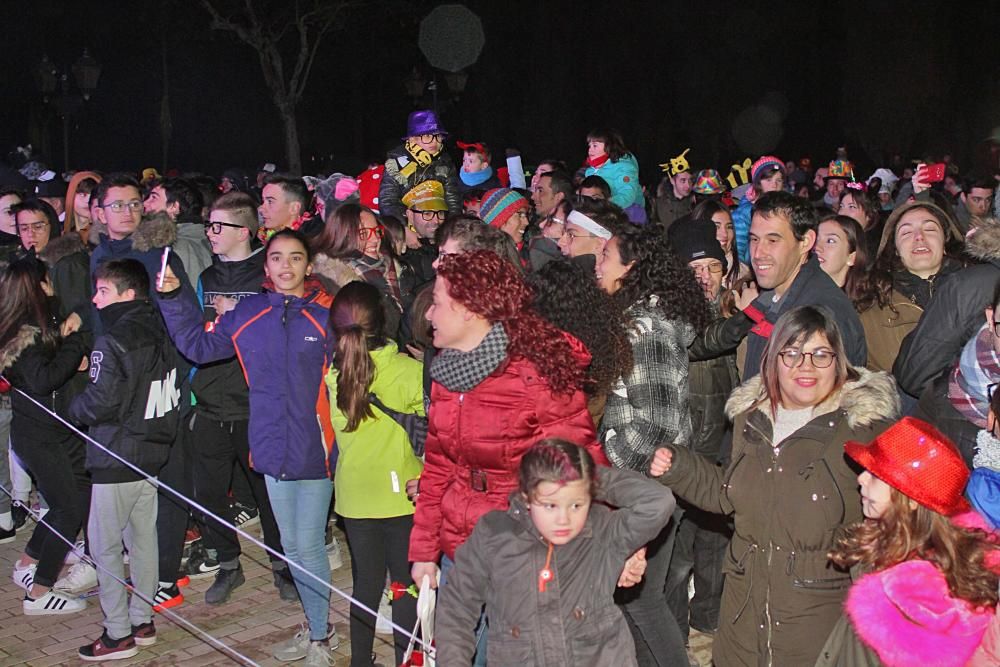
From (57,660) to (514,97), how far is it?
2728cm

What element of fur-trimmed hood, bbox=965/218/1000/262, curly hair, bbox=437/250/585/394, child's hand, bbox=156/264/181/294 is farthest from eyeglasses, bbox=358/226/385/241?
fur-trimmed hood, bbox=965/218/1000/262

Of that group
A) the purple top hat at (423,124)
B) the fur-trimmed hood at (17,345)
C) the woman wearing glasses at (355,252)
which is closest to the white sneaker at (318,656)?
the woman wearing glasses at (355,252)

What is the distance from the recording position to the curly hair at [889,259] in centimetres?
581

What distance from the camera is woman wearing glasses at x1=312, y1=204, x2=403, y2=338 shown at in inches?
233

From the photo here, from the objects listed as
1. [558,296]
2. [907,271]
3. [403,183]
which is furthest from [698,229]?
[403,183]

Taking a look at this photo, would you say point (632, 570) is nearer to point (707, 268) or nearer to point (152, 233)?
point (707, 268)

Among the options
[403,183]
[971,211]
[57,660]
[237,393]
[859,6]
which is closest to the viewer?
[57,660]

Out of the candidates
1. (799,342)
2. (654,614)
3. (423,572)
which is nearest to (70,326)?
(423,572)

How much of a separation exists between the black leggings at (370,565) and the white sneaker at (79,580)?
Result: 8.37ft

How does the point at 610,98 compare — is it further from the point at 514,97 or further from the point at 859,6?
the point at 859,6

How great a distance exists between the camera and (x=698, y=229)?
577 cm

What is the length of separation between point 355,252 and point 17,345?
6.85ft

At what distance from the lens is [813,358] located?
3830mm

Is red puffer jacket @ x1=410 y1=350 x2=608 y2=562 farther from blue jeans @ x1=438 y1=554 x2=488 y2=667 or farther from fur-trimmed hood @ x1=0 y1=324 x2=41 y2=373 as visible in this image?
fur-trimmed hood @ x1=0 y1=324 x2=41 y2=373
